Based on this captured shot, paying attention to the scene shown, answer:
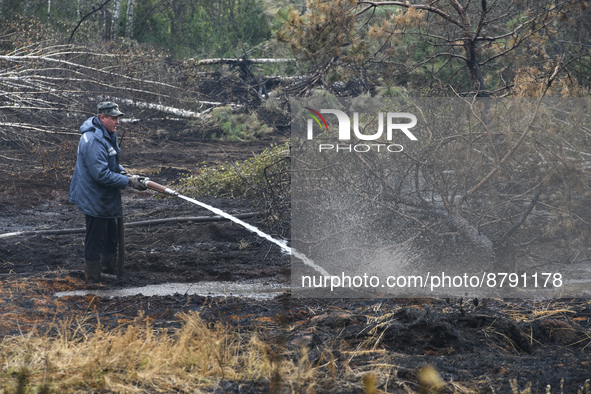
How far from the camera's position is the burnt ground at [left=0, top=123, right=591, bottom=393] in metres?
3.92

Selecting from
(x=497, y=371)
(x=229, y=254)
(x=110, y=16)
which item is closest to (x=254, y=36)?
(x=110, y=16)

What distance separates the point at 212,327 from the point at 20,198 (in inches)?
308

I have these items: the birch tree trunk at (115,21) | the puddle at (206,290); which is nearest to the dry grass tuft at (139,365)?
the puddle at (206,290)

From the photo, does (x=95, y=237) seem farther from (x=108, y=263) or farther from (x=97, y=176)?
(x=97, y=176)

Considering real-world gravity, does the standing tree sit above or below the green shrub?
above

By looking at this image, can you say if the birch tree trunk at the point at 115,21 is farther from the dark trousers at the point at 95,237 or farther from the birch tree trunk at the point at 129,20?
the dark trousers at the point at 95,237

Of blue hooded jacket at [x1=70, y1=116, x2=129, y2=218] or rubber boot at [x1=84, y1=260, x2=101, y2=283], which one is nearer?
blue hooded jacket at [x1=70, y1=116, x2=129, y2=218]

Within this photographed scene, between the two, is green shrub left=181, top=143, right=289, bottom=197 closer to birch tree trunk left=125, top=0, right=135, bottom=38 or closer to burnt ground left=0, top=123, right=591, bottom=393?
burnt ground left=0, top=123, right=591, bottom=393

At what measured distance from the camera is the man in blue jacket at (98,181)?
652 centimetres

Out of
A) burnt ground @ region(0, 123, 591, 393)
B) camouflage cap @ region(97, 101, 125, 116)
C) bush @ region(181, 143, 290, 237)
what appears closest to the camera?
burnt ground @ region(0, 123, 591, 393)

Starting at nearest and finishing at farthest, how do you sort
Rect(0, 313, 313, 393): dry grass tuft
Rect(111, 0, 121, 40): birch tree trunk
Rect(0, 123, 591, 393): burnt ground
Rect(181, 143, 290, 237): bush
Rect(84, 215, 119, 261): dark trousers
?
1. Rect(0, 313, 313, 393): dry grass tuft
2. Rect(0, 123, 591, 393): burnt ground
3. Rect(84, 215, 119, 261): dark trousers
4. Rect(181, 143, 290, 237): bush
5. Rect(111, 0, 121, 40): birch tree trunk

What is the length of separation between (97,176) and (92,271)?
3.42ft

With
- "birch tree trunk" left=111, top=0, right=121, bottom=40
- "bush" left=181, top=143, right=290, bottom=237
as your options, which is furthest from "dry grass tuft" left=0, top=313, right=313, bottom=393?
"birch tree trunk" left=111, top=0, right=121, bottom=40

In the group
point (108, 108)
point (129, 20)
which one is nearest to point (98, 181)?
point (108, 108)
